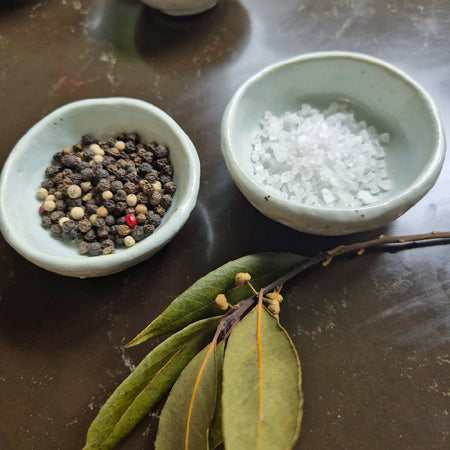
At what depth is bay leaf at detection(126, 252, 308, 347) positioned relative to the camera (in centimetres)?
60

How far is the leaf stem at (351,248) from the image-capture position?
0.68 m

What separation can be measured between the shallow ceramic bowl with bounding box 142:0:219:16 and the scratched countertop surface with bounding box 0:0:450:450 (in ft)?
0.38

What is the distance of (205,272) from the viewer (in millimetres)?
735

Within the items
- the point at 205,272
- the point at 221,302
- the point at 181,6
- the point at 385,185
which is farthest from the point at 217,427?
the point at 181,6

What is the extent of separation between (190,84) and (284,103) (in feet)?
0.79

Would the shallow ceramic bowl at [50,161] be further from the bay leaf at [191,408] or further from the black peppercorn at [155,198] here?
the bay leaf at [191,408]

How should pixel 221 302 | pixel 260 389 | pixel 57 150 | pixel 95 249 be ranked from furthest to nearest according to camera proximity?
pixel 57 150
pixel 95 249
pixel 221 302
pixel 260 389

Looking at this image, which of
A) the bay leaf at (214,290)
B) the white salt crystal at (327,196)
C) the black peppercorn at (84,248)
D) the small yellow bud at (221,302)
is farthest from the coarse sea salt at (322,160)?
the black peppercorn at (84,248)

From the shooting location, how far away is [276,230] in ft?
2.51

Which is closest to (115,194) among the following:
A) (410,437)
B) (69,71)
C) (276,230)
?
(276,230)

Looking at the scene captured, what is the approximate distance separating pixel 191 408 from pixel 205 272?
0.25 m

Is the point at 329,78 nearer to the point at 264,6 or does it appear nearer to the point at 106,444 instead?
the point at 264,6

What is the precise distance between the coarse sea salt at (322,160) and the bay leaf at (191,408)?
Result: 32 cm

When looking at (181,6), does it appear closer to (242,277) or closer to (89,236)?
(89,236)
